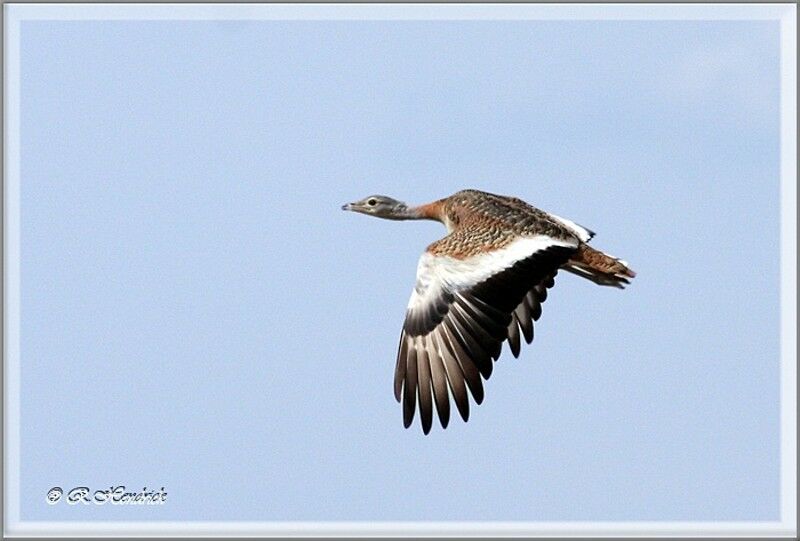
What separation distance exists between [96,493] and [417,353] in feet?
11.1

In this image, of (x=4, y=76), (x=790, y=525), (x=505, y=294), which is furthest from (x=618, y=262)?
(x=4, y=76)

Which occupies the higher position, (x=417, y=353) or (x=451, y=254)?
(x=451, y=254)

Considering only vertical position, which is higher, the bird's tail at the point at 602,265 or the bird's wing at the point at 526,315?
the bird's tail at the point at 602,265

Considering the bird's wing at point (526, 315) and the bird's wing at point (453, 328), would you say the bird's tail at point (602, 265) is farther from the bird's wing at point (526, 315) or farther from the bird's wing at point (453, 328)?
the bird's wing at point (453, 328)

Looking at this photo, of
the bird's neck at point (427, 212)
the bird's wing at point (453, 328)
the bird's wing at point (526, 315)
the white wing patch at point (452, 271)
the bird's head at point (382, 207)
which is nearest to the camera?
the bird's wing at point (453, 328)

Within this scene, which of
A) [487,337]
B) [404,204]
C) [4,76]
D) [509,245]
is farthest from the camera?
[404,204]

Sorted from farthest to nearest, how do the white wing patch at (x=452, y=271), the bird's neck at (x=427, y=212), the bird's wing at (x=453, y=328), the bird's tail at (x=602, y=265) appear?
the bird's neck at (x=427, y=212)
the bird's tail at (x=602, y=265)
the white wing patch at (x=452, y=271)
the bird's wing at (x=453, y=328)

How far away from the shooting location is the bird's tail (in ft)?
44.1

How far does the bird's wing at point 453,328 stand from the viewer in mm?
11703

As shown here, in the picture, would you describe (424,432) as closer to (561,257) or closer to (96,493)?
(561,257)

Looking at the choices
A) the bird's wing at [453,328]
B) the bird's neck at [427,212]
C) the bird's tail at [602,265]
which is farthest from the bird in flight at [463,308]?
the bird's neck at [427,212]

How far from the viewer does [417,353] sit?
39.1ft

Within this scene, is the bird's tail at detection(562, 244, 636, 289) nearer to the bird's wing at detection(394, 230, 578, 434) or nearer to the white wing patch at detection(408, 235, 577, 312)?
the white wing patch at detection(408, 235, 577, 312)

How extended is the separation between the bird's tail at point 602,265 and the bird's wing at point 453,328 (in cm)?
146
